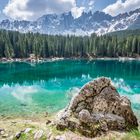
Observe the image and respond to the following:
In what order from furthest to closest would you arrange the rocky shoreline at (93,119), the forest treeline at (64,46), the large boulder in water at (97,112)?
1. the forest treeline at (64,46)
2. the large boulder in water at (97,112)
3. the rocky shoreline at (93,119)

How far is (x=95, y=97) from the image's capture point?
58.2 ft

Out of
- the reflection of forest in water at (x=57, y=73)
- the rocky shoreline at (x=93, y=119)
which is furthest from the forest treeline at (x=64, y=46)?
the rocky shoreline at (x=93, y=119)

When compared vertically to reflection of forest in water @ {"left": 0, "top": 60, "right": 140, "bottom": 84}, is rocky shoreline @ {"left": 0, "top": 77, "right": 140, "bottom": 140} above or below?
above

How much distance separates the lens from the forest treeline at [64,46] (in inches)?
5655

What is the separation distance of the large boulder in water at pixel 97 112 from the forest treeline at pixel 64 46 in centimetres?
12258

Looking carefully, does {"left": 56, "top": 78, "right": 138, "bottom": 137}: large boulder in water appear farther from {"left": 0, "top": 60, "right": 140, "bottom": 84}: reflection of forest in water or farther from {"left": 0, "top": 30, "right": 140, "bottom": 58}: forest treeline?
{"left": 0, "top": 30, "right": 140, "bottom": 58}: forest treeline

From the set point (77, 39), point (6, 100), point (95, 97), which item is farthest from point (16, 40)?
point (95, 97)

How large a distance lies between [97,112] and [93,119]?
77cm

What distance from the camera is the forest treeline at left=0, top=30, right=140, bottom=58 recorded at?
143625 mm

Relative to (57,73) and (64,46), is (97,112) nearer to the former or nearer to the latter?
(57,73)

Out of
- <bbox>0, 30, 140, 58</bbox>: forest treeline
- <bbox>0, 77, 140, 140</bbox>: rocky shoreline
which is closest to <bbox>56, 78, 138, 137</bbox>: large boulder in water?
<bbox>0, 77, 140, 140</bbox>: rocky shoreline

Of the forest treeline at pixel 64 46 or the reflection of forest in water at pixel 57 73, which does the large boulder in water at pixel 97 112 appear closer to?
the reflection of forest in water at pixel 57 73

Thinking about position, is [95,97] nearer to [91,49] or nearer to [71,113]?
[71,113]

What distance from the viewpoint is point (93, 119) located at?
16500 millimetres
